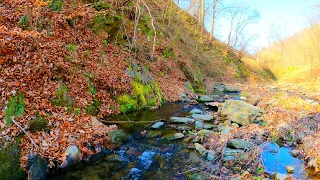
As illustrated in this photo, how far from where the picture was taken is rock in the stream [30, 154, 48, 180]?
402 cm

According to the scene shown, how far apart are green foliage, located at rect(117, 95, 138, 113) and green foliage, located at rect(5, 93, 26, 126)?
348 centimetres

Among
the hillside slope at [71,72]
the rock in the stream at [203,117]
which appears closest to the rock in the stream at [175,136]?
the hillside slope at [71,72]

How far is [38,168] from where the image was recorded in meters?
4.11

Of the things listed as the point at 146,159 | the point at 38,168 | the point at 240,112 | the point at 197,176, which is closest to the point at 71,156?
the point at 38,168

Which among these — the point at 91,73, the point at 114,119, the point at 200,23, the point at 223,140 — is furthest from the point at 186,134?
the point at 200,23

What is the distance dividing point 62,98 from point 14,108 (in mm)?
1346

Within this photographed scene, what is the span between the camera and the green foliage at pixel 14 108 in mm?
4605

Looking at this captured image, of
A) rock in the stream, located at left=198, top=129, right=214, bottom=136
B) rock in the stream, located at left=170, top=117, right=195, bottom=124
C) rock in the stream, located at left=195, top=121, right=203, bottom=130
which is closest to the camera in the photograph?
rock in the stream, located at left=198, top=129, right=214, bottom=136

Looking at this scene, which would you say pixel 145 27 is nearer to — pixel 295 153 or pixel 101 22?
pixel 101 22

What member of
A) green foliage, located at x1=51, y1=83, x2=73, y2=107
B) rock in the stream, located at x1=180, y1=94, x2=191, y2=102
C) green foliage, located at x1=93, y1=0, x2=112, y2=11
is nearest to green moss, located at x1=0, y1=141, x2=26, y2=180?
green foliage, located at x1=51, y1=83, x2=73, y2=107

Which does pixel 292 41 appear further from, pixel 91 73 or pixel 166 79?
pixel 91 73

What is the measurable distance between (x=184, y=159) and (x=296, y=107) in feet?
21.9

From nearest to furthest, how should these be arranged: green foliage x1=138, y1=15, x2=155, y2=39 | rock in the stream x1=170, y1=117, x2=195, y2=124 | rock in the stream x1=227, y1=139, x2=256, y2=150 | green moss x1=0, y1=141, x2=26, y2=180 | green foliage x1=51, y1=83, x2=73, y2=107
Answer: green moss x1=0, y1=141, x2=26, y2=180
rock in the stream x1=227, y1=139, x2=256, y2=150
green foliage x1=51, y1=83, x2=73, y2=107
rock in the stream x1=170, y1=117, x2=195, y2=124
green foliage x1=138, y1=15, x2=155, y2=39

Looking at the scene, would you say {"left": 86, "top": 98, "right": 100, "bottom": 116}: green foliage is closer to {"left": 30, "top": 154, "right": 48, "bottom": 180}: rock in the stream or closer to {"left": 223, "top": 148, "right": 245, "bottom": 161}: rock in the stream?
{"left": 30, "top": 154, "right": 48, "bottom": 180}: rock in the stream
